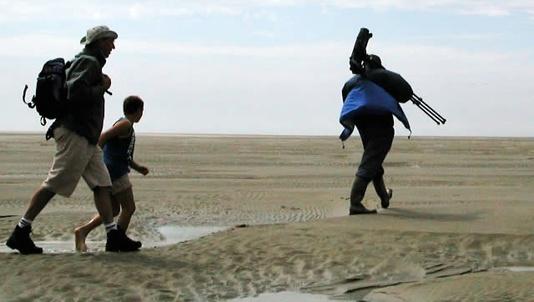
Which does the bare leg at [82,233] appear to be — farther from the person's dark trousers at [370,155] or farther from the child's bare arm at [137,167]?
the person's dark trousers at [370,155]

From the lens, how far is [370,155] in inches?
314

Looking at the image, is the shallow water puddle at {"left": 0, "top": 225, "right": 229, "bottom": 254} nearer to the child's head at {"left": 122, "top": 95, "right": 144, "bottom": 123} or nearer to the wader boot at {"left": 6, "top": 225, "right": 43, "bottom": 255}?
the wader boot at {"left": 6, "top": 225, "right": 43, "bottom": 255}

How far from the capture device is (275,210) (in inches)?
413

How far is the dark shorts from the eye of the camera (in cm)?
797

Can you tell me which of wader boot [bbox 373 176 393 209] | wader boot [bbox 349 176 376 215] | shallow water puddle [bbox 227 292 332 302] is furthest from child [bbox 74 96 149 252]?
wader boot [bbox 373 176 393 209]

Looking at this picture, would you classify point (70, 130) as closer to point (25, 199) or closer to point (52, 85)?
point (52, 85)

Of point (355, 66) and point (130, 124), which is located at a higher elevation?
point (355, 66)

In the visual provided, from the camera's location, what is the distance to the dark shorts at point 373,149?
7.97 m

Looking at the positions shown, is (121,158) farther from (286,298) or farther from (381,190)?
(381,190)

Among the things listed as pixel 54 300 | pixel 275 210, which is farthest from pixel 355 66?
pixel 54 300

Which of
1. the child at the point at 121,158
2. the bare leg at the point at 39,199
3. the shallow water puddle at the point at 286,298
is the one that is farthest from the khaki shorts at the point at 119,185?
the shallow water puddle at the point at 286,298

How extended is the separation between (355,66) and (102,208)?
318 centimetres

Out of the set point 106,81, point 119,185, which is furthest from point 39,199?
point 106,81

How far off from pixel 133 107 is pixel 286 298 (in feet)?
8.04
